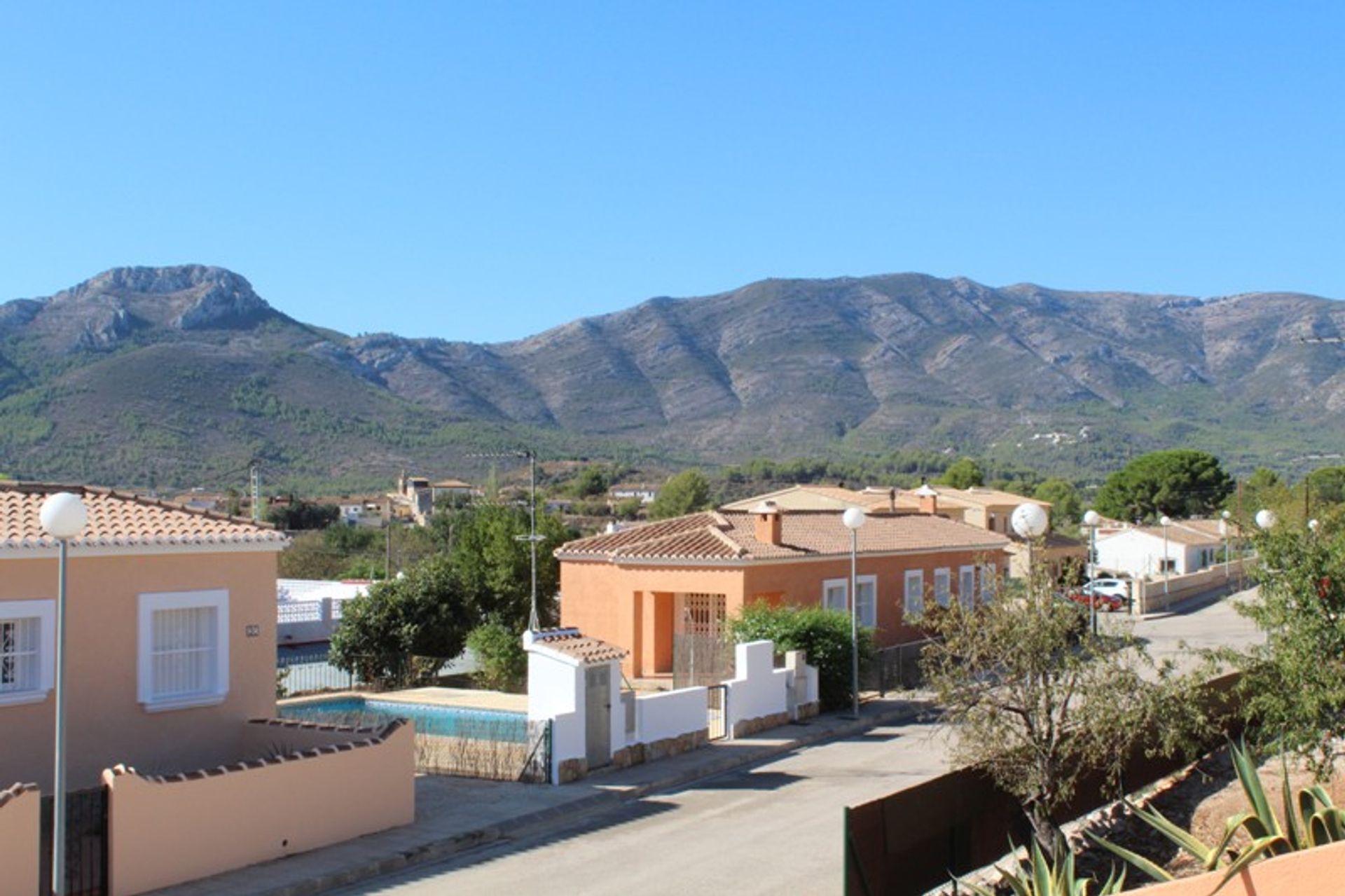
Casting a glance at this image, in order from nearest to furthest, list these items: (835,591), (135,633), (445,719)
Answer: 1. (135,633)
2. (445,719)
3. (835,591)

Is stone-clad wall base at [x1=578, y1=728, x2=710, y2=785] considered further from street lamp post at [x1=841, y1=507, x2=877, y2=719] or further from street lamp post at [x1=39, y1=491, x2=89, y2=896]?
street lamp post at [x1=39, y1=491, x2=89, y2=896]

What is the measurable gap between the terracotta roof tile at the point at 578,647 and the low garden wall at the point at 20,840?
789 cm

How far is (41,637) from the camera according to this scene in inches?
587

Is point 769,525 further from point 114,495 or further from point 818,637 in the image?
point 114,495

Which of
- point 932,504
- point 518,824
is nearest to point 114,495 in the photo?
point 518,824

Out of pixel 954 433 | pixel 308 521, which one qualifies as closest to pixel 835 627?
pixel 308 521

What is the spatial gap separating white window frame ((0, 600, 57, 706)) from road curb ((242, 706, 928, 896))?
12.4ft

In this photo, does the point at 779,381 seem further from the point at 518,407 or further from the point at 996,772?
the point at 996,772

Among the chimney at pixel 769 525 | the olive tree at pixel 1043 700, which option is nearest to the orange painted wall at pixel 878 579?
the chimney at pixel 769 525

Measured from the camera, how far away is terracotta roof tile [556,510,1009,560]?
30203mm

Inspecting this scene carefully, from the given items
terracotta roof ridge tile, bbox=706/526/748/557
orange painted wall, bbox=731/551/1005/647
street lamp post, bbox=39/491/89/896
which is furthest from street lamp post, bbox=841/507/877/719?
street lamp post, bbox=39/491/89/896

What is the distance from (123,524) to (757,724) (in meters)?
11.1

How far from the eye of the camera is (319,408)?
388ft

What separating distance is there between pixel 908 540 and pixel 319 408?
90514 mm
